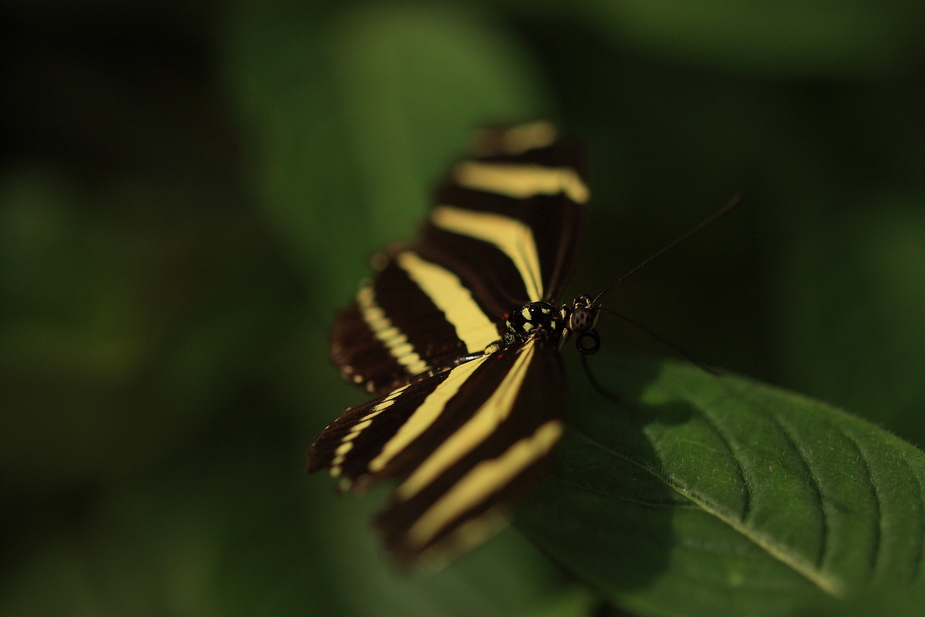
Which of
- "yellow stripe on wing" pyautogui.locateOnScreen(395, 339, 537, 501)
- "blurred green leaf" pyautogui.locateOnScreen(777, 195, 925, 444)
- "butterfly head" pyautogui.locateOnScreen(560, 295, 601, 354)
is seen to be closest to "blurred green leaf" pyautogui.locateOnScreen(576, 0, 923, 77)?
"blurred green leaf" pyautogui.locateOnScreen(777, 195, 925, 444)

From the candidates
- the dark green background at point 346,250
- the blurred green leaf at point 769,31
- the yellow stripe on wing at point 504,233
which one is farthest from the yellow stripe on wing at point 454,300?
the blurred green leaf at point 769,31

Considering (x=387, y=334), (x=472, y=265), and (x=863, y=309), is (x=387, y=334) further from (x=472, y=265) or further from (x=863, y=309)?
(x=863, y=309)

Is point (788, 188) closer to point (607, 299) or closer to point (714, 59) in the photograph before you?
point (714, 59)

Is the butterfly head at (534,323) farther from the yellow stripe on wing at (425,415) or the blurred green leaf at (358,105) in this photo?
the blurred green leaf at (358,105)

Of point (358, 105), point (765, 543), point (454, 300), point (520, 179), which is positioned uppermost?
point (358, 105)

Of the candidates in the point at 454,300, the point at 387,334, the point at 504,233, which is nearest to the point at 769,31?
the point at 504,233

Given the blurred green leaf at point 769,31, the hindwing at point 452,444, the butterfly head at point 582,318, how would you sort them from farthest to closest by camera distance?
the blurred green leaf at point 769,31
the butterfly head at point 582,318
the hindwing at point 452,444

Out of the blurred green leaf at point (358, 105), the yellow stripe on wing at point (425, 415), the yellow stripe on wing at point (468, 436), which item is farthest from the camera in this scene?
the blurred green leaf at point (358, 105)

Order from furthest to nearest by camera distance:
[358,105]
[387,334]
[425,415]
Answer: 1. [358,105]
2. [387,334]
3. [425,415]
